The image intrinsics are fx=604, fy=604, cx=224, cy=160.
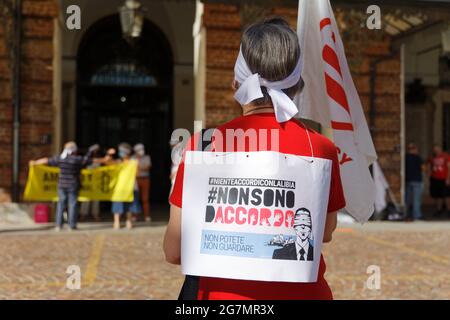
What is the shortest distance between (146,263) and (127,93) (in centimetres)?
1134

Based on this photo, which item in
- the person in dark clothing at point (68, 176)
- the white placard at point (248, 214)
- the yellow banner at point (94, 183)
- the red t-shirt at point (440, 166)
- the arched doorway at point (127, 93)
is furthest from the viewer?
the arched doorway at point (127, 93)

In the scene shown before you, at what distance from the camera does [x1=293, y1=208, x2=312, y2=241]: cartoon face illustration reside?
1761 millimetres

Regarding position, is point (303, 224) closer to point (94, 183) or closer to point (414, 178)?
point (94, 183)

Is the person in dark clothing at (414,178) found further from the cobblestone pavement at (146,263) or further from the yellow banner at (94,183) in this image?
the yellow banner at (94,183)

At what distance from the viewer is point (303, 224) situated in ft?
5.79

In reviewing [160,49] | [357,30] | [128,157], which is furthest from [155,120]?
[357,30]

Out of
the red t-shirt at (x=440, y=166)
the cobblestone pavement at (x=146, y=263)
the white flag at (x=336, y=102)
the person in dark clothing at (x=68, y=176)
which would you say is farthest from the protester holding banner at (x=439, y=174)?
the white flag at (x=336, y=102)

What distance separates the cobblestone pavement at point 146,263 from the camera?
611 cm

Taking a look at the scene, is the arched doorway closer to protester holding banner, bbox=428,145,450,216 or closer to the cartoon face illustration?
protester holding banner, bbox=428,145,450,216

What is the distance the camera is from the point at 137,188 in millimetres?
12570

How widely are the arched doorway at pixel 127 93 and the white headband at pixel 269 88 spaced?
16.7 m

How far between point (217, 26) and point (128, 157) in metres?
3.52

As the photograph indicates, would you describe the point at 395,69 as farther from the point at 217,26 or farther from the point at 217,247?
the point at 217,247

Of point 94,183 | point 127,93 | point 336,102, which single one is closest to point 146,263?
point 94,183
